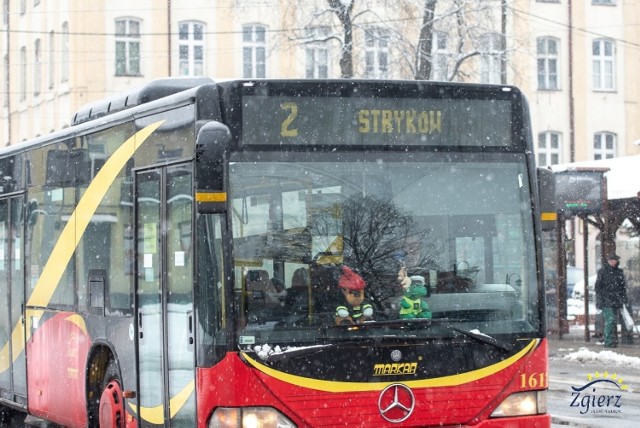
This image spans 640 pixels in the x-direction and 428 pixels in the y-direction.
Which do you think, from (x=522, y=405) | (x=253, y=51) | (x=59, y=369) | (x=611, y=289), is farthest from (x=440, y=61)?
(x=522, y=405)

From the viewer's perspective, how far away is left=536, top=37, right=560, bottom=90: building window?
50812mm

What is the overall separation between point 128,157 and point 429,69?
27494 mm

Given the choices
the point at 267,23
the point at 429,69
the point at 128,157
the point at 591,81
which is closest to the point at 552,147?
the point at 591,81

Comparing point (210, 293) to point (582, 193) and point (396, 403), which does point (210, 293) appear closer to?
point (396, 403)

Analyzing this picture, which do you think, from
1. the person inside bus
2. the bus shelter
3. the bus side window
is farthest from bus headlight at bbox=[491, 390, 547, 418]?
the bus shelter

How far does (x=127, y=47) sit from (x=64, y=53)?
2.41m

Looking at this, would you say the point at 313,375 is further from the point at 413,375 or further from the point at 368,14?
the point at 368,14

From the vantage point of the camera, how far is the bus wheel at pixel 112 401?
988cm

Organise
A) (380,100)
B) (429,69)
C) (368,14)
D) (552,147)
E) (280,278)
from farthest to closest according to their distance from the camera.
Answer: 1. (552,147)
2. (368,14)
3. (429,69)
4. (380,100)
5. (280,278)

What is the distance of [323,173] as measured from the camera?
824cm

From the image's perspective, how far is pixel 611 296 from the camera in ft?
78.4

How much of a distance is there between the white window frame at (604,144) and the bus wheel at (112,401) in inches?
1695

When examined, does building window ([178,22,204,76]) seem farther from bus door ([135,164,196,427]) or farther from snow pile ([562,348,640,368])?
bus door ([135,164,196,427])

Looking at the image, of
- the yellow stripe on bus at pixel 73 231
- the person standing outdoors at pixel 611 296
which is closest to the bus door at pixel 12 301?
the yellow stripe on bus at pixel 73 231
